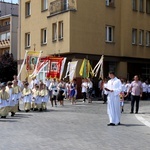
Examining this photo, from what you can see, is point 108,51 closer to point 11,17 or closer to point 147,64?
point 147,64

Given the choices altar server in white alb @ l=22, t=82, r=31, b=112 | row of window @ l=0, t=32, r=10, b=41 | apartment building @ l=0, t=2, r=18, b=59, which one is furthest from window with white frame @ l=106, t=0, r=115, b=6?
row of window @ l=0, t=32, r=10, b=41

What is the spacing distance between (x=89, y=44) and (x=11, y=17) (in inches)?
1222

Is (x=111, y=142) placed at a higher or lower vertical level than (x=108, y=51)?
lower

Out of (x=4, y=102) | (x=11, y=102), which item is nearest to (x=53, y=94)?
(x=11, y=102)

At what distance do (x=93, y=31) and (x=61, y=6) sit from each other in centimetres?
370

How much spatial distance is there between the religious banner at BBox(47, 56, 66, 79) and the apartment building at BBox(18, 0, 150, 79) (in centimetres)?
466

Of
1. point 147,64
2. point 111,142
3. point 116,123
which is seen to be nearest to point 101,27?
point 147,64

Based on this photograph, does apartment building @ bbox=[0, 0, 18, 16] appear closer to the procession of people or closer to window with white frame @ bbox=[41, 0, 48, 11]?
window with white frame @ bbox=[41, 0, 48, 11]

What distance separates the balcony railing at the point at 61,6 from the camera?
1362 inches

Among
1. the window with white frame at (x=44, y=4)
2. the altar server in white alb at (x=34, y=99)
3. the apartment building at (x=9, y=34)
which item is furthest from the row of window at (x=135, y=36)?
the apartment building at (x=9, y=34)

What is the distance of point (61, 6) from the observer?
118 feet

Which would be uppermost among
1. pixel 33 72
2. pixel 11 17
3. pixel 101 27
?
pixel 11 17

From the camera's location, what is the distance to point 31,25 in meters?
41.1

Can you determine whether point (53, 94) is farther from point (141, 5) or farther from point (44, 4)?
point (141, 5)
